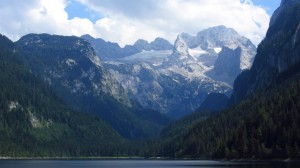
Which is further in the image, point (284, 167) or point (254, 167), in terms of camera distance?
point (254, 167)

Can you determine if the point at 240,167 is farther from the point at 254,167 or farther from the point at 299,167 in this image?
the point at 299,167

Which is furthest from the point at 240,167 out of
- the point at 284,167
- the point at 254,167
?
the point at 284,167

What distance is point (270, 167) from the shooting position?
183000 mm

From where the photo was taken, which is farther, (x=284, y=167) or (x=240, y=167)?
(x=240, y=167)

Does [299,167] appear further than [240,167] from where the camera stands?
No

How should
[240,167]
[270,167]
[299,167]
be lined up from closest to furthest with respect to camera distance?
[299,167], [270,167], [240,167]

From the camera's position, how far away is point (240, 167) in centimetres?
19712

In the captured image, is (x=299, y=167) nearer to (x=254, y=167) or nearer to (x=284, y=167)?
(x=284, y=167)

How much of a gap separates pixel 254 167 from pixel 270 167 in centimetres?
897

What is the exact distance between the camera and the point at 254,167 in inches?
7525

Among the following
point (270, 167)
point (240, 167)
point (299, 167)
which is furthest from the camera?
point (240, 167)

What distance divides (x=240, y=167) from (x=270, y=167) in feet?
52.6

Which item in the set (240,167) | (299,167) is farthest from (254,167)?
(299,167)

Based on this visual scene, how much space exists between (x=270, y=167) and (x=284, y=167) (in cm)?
639
